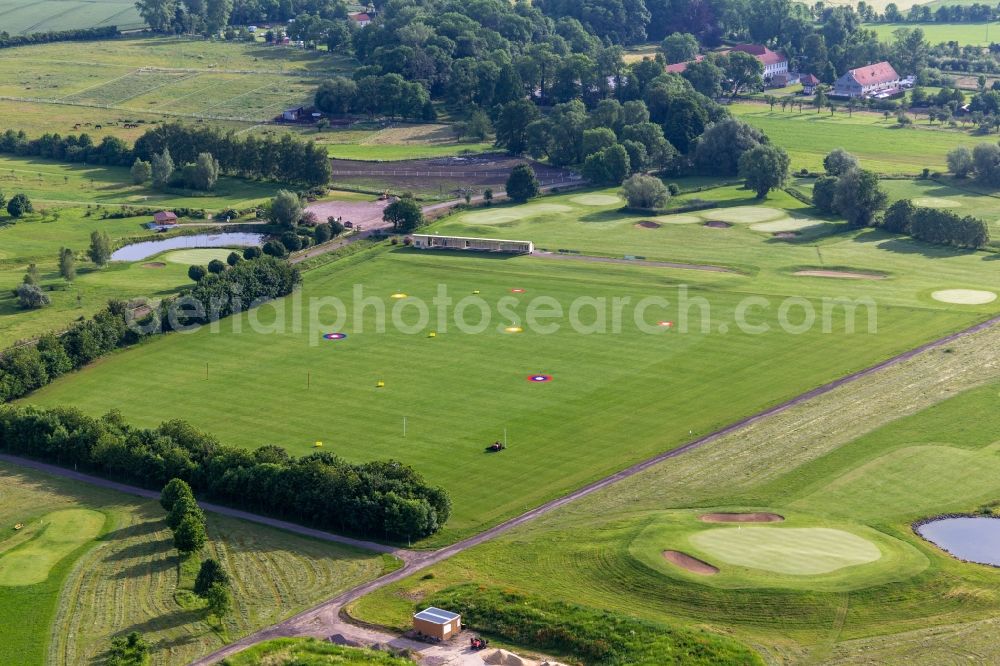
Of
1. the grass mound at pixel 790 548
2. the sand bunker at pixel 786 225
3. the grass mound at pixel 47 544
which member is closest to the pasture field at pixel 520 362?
the sand bunker at pixel 786 225

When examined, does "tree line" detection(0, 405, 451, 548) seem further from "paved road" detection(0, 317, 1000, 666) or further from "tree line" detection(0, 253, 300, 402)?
"tree line" detection(0, 253, 300, 402)

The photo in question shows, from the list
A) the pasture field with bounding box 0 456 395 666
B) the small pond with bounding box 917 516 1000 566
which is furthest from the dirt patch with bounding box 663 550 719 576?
the pasture field with bounding box 0 456 395 666

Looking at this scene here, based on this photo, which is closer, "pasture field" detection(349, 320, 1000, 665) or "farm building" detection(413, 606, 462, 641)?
"pasture field" detection(349, 320, 1000, 665)

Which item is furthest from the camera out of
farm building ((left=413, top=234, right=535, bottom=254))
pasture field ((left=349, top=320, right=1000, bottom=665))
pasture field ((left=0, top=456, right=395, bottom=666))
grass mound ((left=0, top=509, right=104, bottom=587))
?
farm building ((left=413, top=234, right=535, bottom=254))

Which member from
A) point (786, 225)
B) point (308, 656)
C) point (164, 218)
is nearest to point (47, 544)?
point (308, 656)

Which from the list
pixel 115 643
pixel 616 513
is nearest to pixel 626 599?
pixel 616 513

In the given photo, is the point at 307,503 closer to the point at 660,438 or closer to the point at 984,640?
the point at 660,438
